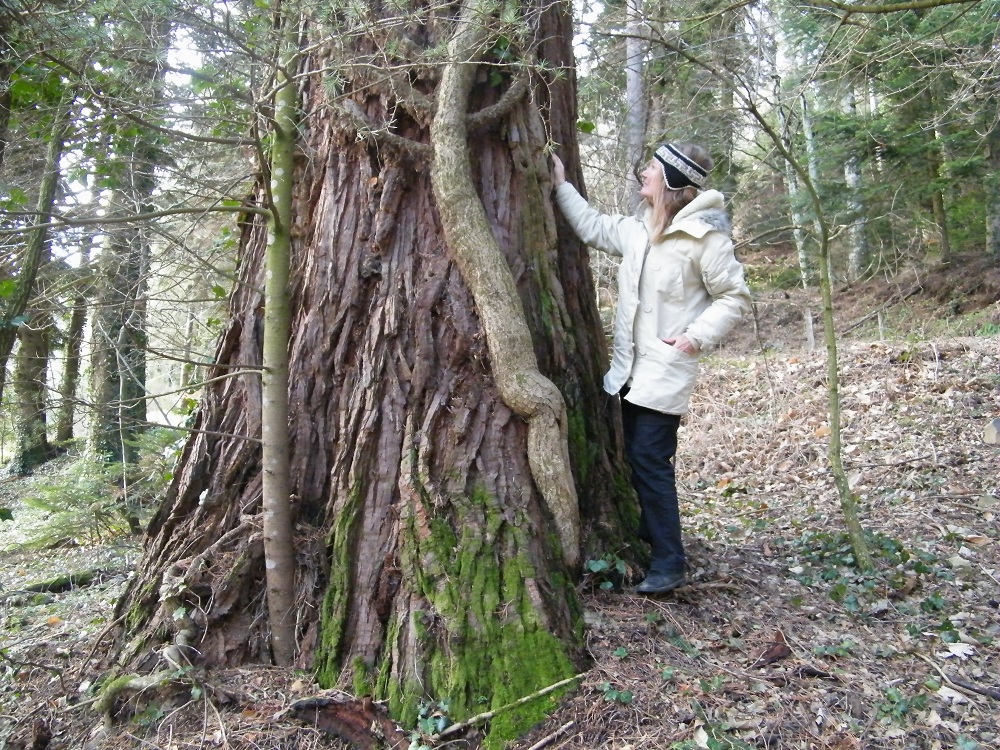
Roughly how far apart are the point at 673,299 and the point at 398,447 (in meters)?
1.49

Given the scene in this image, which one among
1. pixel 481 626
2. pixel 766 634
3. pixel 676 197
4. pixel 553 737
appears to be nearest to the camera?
pixel 553 737

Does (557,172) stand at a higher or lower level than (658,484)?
higher

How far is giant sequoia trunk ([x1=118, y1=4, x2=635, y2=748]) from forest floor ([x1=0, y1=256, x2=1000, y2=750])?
10.0 inches

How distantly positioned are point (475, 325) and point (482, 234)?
41 centimetres

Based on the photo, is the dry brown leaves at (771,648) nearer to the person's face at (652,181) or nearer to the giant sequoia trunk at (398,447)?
the giant sequoia trunk at (398,447)

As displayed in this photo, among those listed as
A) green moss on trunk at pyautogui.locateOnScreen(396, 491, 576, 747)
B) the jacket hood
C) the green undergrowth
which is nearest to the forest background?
green moss on trunk at pyautogui.locateOnScreen(396, 491, 576, 747)

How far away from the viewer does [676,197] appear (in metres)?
3.50

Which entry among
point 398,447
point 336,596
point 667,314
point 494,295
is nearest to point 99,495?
point 336,596

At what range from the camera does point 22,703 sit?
3.21 meters

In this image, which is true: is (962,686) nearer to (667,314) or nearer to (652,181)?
(667,314)

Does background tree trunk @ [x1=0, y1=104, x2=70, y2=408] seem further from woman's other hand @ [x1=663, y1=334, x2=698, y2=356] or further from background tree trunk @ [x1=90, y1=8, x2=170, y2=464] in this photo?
woman's other hand @ [x1=663, y1=334, x2=698, y2=356]

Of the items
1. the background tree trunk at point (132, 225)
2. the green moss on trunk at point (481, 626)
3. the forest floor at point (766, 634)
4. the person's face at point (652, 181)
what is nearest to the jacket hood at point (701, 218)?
the person's face at point (652, 181)

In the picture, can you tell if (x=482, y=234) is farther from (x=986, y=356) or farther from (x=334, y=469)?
(x=986, y=356)

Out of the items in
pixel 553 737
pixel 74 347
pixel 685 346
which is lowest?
pixel 553 737
